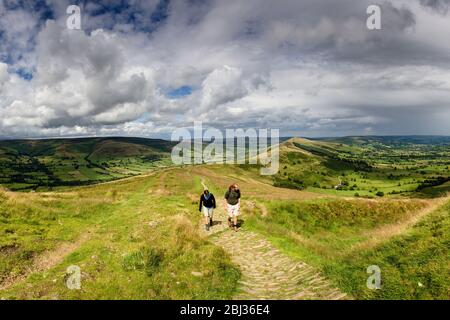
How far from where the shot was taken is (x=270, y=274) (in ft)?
46.9

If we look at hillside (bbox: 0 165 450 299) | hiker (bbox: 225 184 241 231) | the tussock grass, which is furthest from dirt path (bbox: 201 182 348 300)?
hiker (bbox: 225 184 241 231)

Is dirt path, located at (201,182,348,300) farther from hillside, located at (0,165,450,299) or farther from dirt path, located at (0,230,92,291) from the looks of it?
dirt path, located at (0,230,92,291)

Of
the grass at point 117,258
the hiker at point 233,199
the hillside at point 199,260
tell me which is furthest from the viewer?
the hiker at point 233,199

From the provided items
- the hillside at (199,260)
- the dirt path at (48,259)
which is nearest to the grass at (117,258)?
the hillside at (199,260)

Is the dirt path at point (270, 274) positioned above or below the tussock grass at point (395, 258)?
below

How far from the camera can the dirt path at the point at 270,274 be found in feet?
37.9

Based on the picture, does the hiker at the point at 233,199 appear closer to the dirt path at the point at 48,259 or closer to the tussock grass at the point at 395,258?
the tussock grass at the point at 395,258

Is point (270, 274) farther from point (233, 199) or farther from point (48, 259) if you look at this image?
point (48, 259)

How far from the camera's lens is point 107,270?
522 inches

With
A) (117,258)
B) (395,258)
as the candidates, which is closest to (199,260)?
(117,258)
